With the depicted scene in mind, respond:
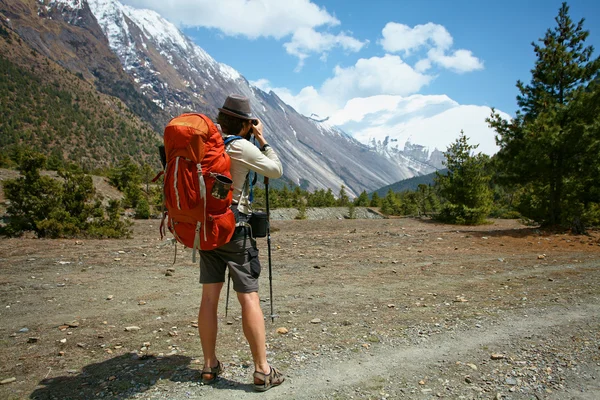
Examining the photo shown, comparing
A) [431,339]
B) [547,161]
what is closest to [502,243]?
[547,161]

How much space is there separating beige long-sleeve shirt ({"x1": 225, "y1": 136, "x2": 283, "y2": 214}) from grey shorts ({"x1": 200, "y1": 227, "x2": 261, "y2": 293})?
30 centimetres

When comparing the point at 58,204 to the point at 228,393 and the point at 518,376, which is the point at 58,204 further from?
the point at 518,376

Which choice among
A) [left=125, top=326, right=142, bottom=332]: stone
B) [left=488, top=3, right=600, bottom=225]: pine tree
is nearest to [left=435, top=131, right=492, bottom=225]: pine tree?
[left=488, top=3, right=600, bottom=225]: pine tree

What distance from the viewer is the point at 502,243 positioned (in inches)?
475

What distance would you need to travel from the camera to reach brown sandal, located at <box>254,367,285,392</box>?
10.3 ft

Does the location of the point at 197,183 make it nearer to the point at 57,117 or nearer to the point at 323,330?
the point at 323,330

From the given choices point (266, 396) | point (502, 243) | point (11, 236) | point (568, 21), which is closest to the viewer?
point (266, 396)

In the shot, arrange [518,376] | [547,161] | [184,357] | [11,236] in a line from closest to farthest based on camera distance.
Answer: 1. [518,376]
2. [184,357]
3. [11,236]
4. [547,161]

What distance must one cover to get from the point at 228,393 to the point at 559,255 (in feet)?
32.4

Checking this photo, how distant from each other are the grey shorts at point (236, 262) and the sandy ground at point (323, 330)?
91 cm

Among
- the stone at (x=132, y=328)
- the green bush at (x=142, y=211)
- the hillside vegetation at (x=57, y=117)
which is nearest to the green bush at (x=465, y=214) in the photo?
the green bush at (x=142, y=211)

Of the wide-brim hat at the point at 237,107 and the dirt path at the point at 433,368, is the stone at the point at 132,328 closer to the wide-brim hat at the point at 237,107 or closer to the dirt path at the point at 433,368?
the dirt path at the point at 433,368

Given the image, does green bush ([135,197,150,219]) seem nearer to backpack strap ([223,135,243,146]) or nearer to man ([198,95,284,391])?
man ([198,95,284,391])

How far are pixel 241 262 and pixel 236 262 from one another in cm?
4
